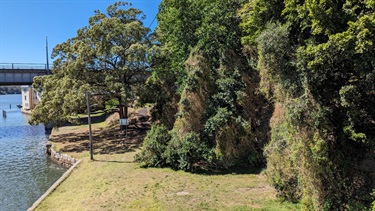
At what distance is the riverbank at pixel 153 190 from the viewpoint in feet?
29.0

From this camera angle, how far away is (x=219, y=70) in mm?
13898

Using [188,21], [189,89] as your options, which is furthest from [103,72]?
[189,89]

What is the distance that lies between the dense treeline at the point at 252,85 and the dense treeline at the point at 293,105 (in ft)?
0.11

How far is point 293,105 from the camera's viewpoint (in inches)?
309

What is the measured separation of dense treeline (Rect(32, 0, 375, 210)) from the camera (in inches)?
293

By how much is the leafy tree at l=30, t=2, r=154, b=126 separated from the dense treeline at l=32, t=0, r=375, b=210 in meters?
0.07

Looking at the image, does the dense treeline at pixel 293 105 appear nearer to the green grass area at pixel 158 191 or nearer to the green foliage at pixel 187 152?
the green foliage at pixel 187 152

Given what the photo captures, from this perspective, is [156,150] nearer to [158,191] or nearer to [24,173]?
[158,191]

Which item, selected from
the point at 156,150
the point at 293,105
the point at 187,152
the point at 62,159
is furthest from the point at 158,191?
the point at 62,159

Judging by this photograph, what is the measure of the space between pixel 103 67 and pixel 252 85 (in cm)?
1134

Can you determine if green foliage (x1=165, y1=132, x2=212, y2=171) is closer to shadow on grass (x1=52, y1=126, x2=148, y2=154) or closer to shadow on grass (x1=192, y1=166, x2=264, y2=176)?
shadow on grass (x1=192, y1=166, x2=264, y2=176)

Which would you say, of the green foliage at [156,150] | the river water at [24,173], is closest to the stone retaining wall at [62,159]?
the river water at [24,173]

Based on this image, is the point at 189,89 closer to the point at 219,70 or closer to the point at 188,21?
the point at 219,70

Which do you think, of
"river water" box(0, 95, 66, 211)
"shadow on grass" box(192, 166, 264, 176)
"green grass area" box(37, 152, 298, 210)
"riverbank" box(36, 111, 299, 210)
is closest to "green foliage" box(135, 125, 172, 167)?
"green grass area" box(37, 152, 298, 210)
